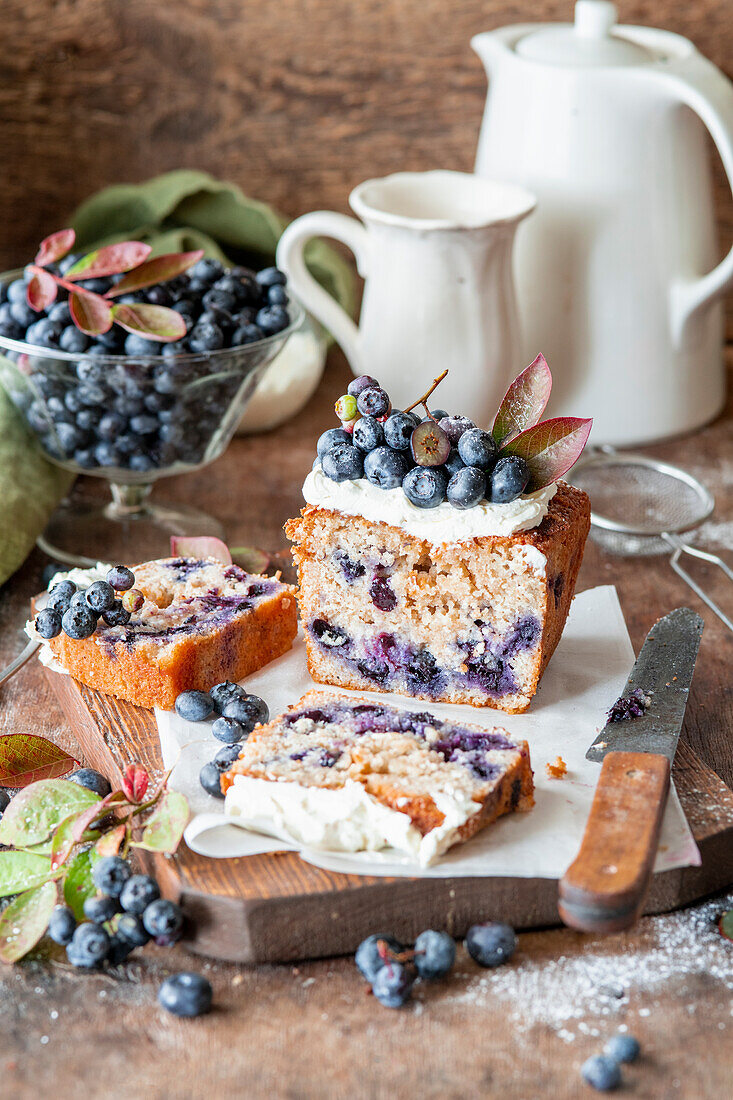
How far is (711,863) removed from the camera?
141cm

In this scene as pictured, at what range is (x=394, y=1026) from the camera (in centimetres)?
123

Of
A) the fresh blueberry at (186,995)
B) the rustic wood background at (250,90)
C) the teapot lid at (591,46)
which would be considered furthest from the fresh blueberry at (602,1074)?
the rustic wood background at (250,90)

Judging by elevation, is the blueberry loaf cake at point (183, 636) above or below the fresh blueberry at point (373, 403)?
below

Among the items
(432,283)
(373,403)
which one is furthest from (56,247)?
(373,403)

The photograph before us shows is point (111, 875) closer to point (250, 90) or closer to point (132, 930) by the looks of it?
point (132, 930)

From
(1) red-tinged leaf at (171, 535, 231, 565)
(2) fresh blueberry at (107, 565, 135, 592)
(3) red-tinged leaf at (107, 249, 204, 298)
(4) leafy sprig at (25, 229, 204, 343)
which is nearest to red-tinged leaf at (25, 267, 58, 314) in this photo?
(4) leafy sprig at (25, 229, 204, 343)

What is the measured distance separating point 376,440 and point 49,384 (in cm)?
83

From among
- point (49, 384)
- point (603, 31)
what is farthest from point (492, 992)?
point (603, 31)

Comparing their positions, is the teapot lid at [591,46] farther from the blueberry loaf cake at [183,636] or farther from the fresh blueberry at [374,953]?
the fresh blueberry at [374,953]

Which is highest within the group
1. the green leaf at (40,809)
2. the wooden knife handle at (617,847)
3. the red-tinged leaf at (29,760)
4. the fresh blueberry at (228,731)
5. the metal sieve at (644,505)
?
the wooden knife handle at (617,847)

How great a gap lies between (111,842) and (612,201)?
1763 mm

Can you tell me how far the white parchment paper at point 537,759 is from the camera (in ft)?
4.42

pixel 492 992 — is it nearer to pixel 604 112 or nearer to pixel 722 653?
pixel 722 653

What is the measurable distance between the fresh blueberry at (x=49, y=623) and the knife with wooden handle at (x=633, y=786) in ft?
2.64
